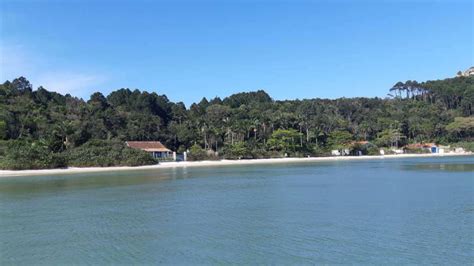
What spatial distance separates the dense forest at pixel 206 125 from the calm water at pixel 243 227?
31171mm

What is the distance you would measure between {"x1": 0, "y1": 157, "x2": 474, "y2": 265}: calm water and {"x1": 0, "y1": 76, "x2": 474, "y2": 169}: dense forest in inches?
1227

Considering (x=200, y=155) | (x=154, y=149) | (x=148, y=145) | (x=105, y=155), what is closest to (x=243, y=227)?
(x=105, y=155)

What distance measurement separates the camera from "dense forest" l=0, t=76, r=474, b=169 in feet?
188

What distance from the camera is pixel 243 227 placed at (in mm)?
15195

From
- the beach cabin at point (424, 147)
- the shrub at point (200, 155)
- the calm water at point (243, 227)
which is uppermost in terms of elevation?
the beach cabin at point (424, 147)

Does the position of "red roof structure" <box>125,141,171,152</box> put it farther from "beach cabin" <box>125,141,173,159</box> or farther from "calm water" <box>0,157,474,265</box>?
"calm water" <box>0,157,474,265</box>

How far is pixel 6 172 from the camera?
4428 centimetres

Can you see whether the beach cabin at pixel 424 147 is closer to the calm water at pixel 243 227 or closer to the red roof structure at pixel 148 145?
the red roof structure at pixel 148 145

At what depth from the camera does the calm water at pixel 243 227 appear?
1161 cm

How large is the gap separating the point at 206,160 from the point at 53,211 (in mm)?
50502

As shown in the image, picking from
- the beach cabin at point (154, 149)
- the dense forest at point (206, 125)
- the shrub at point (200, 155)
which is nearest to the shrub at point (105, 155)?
the dense forest at point (206, 125)

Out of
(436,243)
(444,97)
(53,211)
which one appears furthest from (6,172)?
(444,97)

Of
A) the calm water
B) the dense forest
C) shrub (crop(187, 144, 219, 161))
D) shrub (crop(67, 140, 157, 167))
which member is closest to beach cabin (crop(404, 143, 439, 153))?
the dense forest

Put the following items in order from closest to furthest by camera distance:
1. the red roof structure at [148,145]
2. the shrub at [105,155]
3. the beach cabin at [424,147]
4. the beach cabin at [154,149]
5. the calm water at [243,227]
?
the calm water at [243,227], the shrub at [105,155], the red roof structure at [148,145], the beach cabin at [154,149], the beach cabin at [424,147]
